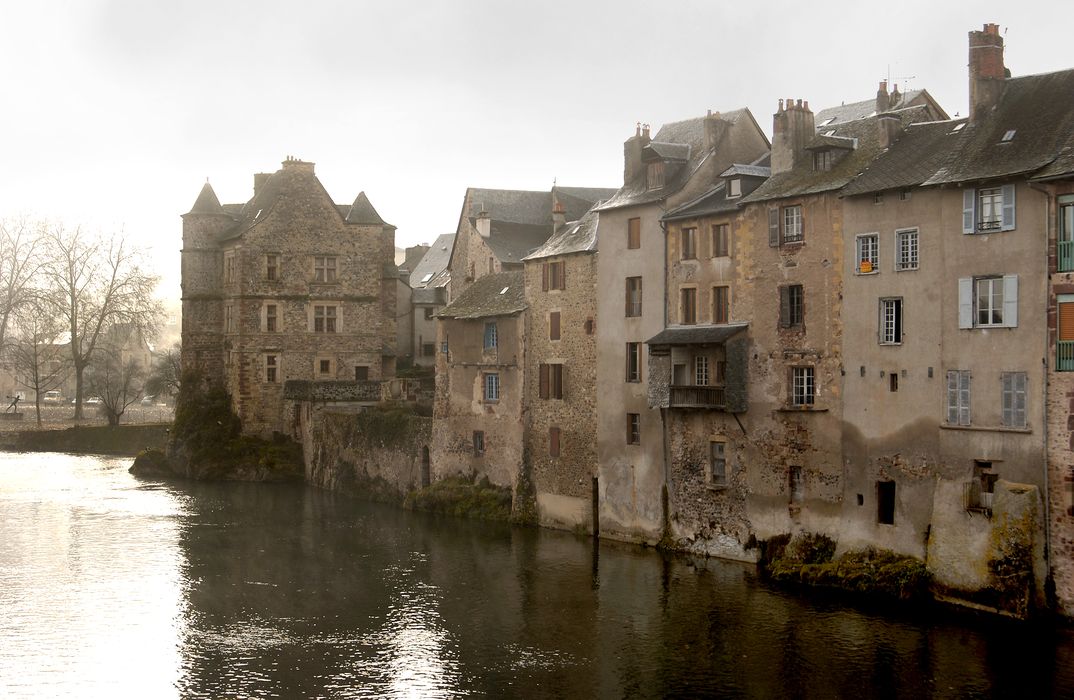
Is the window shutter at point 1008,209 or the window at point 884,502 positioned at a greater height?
the window shutter at point 1008,209

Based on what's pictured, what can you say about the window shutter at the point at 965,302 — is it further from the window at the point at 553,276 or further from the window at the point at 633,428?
the window at the point at 553,276

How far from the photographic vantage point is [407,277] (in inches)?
2827

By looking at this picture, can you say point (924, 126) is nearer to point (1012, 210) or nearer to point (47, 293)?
point (1012, 210)

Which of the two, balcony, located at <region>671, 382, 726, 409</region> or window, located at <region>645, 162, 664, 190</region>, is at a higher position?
window, located at <region>645, 162, 664, 190</region>

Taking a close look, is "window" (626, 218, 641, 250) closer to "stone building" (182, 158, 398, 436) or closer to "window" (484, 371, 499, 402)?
"window" (484, 371, 499, 402)

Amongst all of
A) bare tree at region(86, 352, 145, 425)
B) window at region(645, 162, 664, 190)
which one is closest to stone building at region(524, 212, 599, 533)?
window at region(645, 162, 664, 190)

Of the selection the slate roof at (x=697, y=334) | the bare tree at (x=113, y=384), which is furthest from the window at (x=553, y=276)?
the bare tree at (x=113, y=384)

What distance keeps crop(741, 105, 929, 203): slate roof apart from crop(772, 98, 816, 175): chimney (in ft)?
1.09

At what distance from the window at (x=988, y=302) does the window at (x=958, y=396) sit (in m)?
1.17

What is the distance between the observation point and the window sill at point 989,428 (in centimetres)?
2836

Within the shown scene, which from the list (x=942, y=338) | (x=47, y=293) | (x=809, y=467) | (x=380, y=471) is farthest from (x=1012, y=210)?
(x=47, y=293)

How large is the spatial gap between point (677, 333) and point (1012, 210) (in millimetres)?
11380

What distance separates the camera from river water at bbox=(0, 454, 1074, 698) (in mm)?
24953

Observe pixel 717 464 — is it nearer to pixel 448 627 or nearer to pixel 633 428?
pixel 633 428
